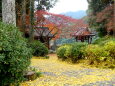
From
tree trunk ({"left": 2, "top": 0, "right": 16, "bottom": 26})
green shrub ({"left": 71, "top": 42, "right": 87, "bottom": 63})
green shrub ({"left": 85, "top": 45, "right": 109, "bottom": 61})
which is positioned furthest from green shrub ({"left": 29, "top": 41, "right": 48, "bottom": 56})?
tree trunk ({"left": 2, "top": 0, "right": 16, "bottom": 26})

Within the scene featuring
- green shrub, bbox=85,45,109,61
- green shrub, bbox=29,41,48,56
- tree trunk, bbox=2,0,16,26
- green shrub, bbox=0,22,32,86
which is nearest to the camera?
green shrub, bbox=0,22,32,86

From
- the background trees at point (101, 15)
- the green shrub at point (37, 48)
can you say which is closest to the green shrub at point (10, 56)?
the green shrub at point (37, 48)

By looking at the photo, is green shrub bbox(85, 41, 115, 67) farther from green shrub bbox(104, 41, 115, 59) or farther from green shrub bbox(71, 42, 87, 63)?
green shrub bbox(71, 42, 87, 63)

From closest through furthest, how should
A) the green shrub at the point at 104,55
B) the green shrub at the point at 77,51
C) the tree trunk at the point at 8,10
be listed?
the tree trunk at the point at 8,10, the green shrub at the point at 104,55, the green shrub at the point at 77,51

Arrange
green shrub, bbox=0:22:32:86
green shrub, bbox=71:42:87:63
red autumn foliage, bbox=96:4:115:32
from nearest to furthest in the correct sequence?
green shrub, bbox=0:22:32:86 < green shrub, bbox=71:42:87:63 < red autumn foliage, bbox=96:4:115:32

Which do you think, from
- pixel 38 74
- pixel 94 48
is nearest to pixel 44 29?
pixel 94 48

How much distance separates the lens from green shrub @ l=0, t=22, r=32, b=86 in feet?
18.0

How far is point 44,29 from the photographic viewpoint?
27016mm

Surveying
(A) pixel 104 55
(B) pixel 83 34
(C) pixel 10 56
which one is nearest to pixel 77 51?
(A) pixel 104 55

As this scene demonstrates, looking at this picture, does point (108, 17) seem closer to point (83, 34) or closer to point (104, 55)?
point (83, 34)

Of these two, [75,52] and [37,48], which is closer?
[75,52]

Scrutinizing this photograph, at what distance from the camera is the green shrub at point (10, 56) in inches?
216

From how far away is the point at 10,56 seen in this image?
18.3ft

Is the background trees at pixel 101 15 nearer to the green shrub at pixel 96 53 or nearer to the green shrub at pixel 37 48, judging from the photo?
the green shrub at pixel 37 48
